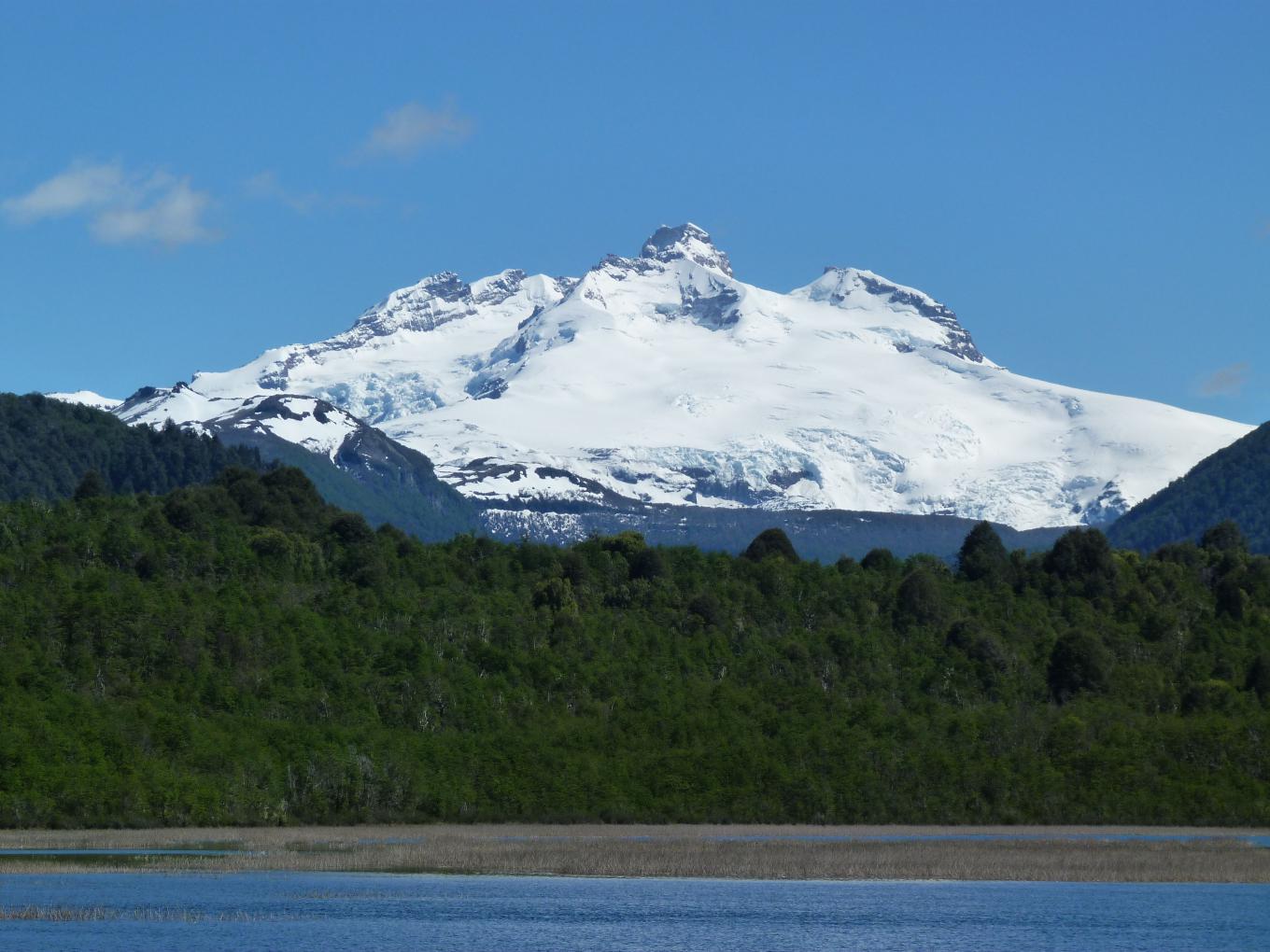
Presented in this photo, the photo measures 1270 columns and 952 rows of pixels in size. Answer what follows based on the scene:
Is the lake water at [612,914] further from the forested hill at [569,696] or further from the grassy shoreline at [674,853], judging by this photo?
the forested hill at [569,696]

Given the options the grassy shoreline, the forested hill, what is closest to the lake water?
the grassy shoreline

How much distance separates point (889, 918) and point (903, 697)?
3613 inches

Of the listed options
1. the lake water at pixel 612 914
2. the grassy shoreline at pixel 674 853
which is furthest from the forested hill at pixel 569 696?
the lake water at pixel 612 914

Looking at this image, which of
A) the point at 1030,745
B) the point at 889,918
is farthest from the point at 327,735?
the point at 889,918

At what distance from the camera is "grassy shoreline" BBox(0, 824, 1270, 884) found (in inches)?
3666

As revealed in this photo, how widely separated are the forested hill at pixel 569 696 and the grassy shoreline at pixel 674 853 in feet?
30.8

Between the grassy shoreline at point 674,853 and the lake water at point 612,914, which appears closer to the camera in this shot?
the lake water at point 612,914

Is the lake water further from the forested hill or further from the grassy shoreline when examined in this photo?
the forested hill

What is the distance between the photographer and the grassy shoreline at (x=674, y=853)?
93.1 m

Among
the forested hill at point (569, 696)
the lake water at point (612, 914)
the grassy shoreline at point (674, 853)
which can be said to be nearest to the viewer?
the lake water at point (612, 914)

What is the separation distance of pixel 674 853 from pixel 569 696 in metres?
60.1

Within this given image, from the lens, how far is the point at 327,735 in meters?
139

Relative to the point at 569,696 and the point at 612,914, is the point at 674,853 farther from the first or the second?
the point at 569,696

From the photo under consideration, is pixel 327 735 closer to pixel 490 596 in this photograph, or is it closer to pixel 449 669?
pixel 449 669
